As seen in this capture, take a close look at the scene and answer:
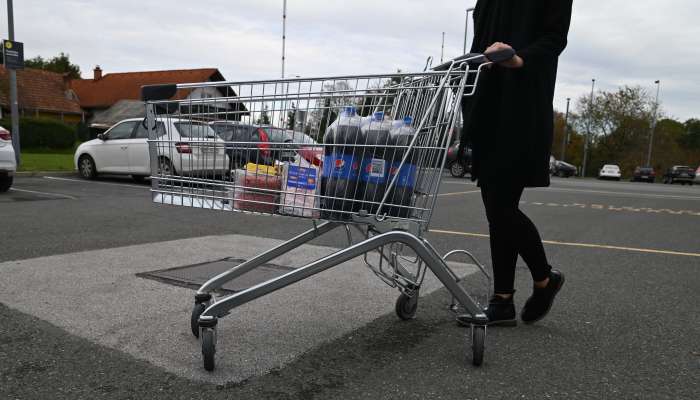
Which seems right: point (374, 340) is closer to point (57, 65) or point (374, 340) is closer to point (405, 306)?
point (405, 306)

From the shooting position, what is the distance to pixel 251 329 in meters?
2.94

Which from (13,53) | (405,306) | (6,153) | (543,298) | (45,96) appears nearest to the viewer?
(543,298)

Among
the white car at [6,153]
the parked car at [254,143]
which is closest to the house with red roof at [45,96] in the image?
the white car at [6,153]

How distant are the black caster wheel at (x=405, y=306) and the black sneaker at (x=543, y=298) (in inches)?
24.9

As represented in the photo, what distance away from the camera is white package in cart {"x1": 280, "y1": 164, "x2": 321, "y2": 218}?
2568 mm

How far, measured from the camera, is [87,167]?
13422 millimetres

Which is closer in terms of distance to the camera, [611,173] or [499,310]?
[499,310]

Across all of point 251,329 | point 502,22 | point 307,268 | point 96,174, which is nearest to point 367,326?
point 251,329

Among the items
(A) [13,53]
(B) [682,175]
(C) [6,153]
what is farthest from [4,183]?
(B) [682,175]

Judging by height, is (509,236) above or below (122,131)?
below

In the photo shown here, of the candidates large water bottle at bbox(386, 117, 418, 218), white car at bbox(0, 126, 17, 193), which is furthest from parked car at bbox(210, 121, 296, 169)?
white car at bbox(0, 126, 17, 193)

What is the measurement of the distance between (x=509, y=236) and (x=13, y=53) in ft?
51.4

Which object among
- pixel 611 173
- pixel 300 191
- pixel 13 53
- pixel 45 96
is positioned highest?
pixel 45 96

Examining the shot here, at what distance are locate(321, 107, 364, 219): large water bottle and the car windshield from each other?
2.24 feet
